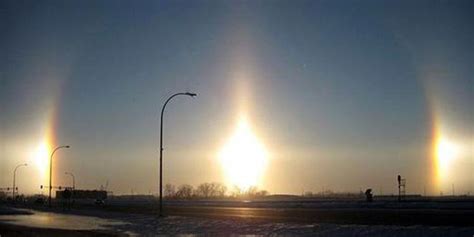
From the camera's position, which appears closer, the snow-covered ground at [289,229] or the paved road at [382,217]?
the snow-covered ground at [289,229]

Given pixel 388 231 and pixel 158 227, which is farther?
pixel 158 227

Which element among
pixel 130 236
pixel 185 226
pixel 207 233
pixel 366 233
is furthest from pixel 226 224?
pixel 366 233

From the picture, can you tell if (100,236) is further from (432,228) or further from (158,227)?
(432,228)

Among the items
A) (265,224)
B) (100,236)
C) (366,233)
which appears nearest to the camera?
(366,233)

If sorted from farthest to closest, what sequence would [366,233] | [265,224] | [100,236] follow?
[265,224] → [100,236] → [366,233]

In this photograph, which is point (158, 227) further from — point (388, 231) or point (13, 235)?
point (388, 231)

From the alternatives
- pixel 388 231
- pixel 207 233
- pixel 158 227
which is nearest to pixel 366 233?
pixel 388 231

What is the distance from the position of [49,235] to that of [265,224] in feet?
45.3

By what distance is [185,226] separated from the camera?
130 feet

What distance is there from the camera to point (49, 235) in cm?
3136

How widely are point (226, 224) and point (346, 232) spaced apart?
10585 mm

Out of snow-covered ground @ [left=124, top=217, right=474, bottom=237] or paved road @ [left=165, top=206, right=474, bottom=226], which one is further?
paved road @ [left=165, top=206, right=474, bottom=226]

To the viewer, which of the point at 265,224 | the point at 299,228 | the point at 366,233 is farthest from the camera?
the point at 265,224

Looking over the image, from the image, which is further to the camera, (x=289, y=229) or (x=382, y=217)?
(x=382, y=217)
